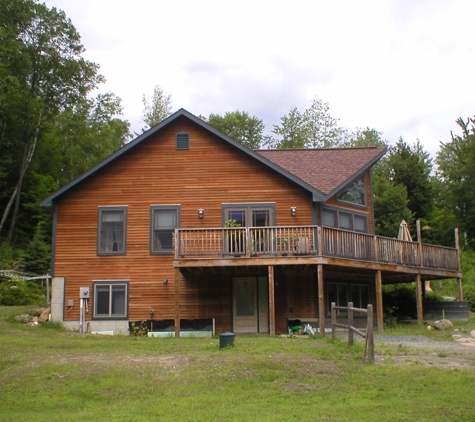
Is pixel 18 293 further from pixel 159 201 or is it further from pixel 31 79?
pixel 31 79

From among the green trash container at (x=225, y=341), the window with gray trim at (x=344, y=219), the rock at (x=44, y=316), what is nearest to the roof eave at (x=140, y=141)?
the window with gray trim at (x=344, y=219)

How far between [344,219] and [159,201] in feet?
22.1

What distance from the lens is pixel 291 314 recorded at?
2103cm

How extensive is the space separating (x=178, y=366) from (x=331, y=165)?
1365 centimetres

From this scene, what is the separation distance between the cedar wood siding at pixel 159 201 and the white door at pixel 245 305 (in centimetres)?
29

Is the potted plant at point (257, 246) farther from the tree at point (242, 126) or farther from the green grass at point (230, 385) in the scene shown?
the tree at point (242, 126)

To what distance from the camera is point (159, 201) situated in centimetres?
2178

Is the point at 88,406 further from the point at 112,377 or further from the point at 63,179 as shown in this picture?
the point at 63,179

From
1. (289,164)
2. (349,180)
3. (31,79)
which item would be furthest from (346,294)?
(31,79)

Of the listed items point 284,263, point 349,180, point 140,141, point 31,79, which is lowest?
point 284,263

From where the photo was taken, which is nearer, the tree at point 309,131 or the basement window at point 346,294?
the basement window at point 346,294

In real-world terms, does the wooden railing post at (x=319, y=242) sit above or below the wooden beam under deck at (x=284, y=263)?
above

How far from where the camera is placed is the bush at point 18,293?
2761cm

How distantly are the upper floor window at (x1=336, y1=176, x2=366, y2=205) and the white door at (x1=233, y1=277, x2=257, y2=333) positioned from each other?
14.9ft
